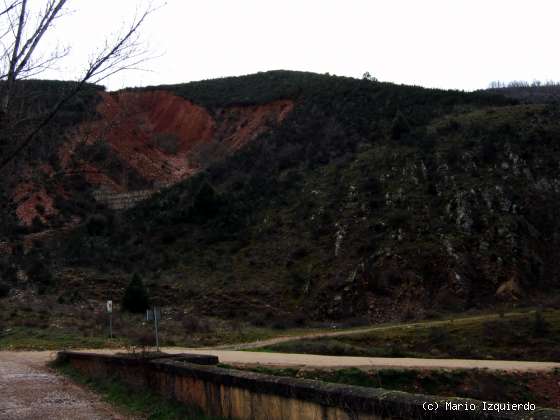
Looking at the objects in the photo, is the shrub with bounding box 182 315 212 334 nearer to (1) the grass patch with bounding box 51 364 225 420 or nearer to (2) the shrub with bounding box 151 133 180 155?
(1) the grass patch with bounding box 51 364 225 420

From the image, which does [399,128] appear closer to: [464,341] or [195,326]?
[195,326]

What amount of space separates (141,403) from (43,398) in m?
2.97

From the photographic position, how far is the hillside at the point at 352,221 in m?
32.2

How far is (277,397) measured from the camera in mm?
6594

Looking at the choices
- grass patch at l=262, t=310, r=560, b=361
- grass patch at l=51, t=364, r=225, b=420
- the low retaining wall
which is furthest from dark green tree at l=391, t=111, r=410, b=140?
the low retaining wall

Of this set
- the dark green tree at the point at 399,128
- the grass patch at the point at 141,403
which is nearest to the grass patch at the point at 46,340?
the grass patch at the point at 141,403

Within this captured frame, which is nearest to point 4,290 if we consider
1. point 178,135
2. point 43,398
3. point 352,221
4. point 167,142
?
point 352,221

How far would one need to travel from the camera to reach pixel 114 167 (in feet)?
34.1

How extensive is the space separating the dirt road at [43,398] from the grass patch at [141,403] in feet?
0.70

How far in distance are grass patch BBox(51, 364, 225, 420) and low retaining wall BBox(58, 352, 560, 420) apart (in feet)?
0.39

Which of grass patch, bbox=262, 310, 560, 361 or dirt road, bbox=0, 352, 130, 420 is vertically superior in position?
dirt road, bbox=0, 352, 130, 420

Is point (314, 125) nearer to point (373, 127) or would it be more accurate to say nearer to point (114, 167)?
point (373, 127)

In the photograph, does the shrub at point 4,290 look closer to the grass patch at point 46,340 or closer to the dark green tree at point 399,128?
the grass patch at point 46,340

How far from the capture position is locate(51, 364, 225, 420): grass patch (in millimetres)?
8547
